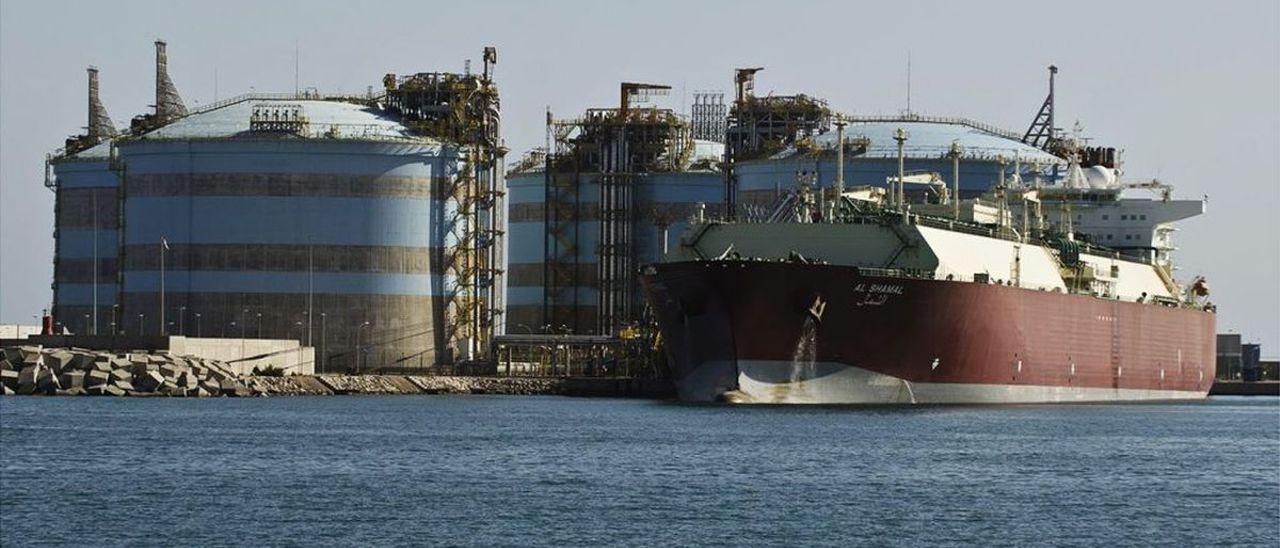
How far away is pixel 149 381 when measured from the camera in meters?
108

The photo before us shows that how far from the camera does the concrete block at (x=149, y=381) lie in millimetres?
107375

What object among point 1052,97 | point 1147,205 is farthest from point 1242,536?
point 1052,97

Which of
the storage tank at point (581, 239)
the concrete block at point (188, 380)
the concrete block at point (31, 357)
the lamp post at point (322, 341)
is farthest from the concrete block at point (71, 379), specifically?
the storage tank at point (581, 239)

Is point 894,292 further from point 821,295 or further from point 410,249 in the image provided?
point 410,249

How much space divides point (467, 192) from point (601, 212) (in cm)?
1396

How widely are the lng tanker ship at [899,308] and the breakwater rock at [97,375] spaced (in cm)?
2326

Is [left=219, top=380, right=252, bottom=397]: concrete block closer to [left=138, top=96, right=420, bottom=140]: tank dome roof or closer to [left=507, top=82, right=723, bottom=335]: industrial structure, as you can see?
[left=138, top=96, right=420, bottom=140]: tank dome roof

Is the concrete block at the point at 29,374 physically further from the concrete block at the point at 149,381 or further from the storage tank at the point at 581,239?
the storage tank at the point at 581,239

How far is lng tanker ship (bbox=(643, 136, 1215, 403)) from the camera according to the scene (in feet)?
290

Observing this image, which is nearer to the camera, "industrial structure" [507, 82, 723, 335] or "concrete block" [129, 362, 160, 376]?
"concrete block" [129, 362, 160, 376]

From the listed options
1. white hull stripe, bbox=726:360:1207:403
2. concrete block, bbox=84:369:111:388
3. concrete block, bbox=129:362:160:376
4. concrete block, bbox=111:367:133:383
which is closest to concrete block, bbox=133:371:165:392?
concrete block, bbox=129:362:160:376

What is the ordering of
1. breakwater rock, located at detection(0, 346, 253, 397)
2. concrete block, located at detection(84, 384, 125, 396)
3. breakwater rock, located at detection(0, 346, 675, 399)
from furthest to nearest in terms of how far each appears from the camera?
breakwater rock, located at detection(0, 346, 675, 399) → breakwater rock, located at detection(0, 346, 253, 397) → concrete block, located at detection(84, 384, 125, 396)

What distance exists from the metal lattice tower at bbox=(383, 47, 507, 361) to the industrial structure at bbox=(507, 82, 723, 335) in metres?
9.99

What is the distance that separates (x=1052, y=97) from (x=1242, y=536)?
10334 centimetres
